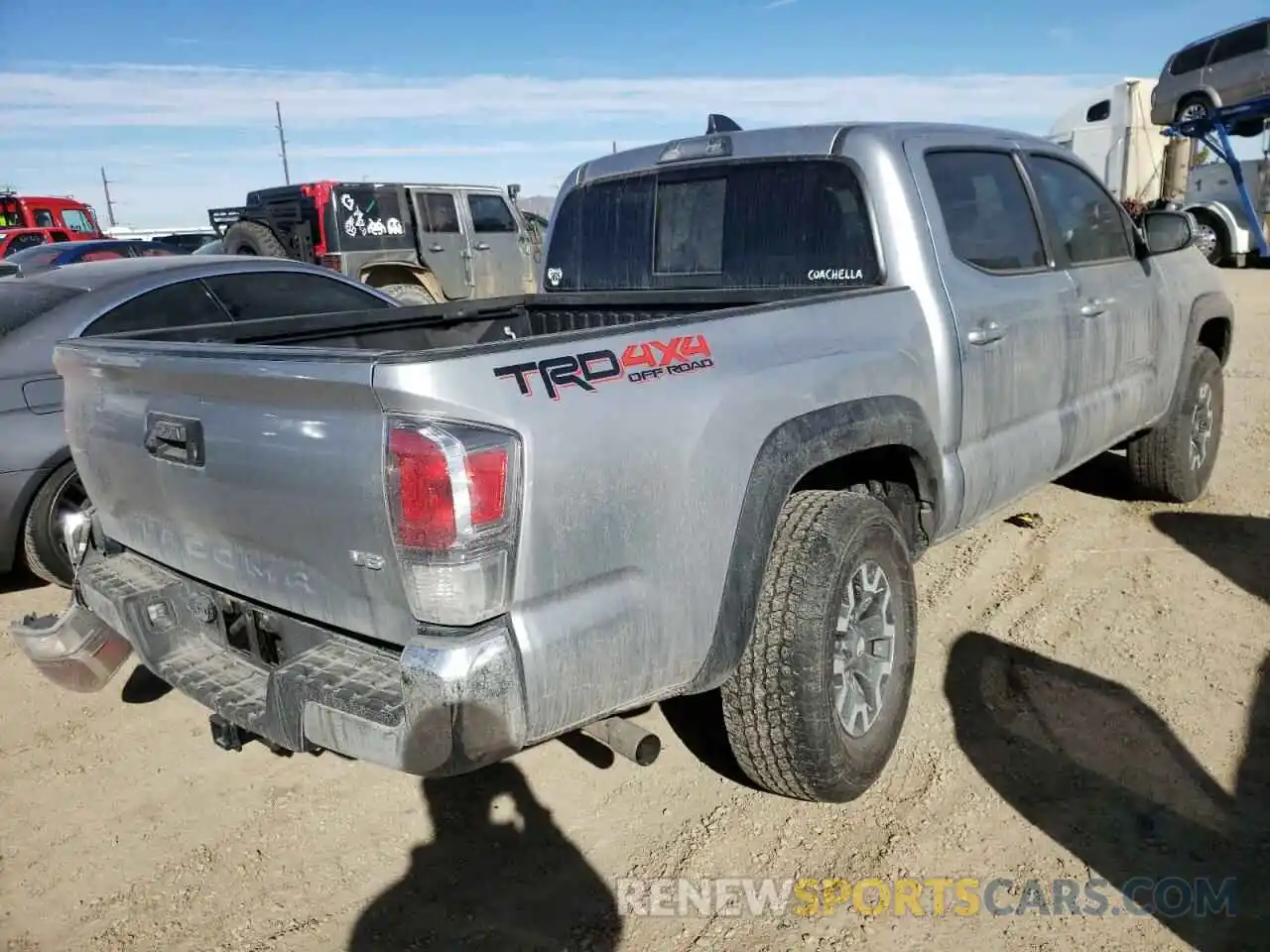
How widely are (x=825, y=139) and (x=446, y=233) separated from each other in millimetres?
10031

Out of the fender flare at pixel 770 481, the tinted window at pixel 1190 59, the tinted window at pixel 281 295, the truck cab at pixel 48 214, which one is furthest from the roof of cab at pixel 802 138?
the truck cab at pixel 48 214

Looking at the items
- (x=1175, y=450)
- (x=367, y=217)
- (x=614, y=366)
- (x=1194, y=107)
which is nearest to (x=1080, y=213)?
(x=1175, y=450)

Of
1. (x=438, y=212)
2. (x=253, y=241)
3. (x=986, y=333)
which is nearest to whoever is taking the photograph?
(x=986, y=333)

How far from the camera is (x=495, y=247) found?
43.5 ft

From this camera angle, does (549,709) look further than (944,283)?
No

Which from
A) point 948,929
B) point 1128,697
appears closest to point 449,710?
point 948,929

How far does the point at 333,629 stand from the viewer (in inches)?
87.7

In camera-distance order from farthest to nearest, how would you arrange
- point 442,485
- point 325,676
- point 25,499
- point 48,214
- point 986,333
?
point 48,214
point 25,499
point 986,333
point 325,676
point 442,485

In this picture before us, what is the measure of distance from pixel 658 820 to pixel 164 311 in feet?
12.3

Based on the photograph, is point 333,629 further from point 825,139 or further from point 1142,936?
point 825,139

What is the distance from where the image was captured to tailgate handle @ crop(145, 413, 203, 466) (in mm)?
2307

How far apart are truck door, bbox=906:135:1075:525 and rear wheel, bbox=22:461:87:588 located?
3862mm

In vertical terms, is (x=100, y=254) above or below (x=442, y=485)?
below

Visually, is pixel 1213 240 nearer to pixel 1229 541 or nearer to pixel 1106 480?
pixel 1106 480
